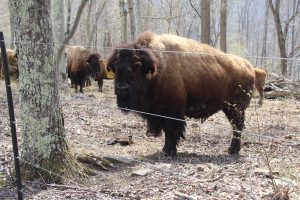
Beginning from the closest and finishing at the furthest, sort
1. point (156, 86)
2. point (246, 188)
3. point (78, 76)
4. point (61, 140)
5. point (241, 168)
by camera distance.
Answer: point (246, 188)
point (61, 140)
point (241, 168)
point (156, 86)
point (78, 76)

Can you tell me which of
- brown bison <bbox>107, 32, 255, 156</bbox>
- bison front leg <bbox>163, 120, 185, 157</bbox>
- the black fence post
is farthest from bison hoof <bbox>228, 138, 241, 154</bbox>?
the black fence post

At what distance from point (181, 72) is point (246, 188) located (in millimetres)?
2979

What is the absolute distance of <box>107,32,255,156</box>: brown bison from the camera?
22.3 feet

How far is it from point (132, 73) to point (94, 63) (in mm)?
12700

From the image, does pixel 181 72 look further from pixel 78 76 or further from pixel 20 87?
pixel 78 76

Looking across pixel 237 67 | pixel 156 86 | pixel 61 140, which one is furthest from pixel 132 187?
pixel 237 67

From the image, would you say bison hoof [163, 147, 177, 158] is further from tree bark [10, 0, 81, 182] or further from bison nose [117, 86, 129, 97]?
tree bark [10, 0, 81, 182]

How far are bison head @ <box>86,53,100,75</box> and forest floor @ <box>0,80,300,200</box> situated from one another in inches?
308

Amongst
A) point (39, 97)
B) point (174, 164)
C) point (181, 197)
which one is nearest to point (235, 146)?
point (174, 164)

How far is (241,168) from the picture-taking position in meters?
6.18

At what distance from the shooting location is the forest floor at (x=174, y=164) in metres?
4.74

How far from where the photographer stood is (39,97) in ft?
16.5

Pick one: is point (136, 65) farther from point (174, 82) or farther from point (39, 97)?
point (39, 97)

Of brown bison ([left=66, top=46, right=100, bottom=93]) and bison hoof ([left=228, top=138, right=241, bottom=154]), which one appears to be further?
brown bison ([left=66, top=46, right=100, bottom=93])
